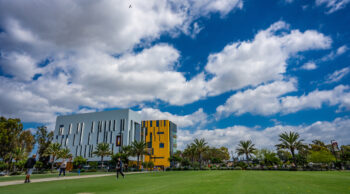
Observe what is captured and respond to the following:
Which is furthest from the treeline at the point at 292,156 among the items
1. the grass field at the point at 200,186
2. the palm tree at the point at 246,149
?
the grass field at the point at 200,186

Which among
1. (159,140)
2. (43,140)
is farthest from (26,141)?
(159,140)

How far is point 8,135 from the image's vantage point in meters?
51.5

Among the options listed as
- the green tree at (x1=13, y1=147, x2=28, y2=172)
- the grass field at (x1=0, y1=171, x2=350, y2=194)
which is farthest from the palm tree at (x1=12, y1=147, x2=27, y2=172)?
the grass field at (x1=0, y1=171, x2=350, y2=194)

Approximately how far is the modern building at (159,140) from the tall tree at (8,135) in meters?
47.2

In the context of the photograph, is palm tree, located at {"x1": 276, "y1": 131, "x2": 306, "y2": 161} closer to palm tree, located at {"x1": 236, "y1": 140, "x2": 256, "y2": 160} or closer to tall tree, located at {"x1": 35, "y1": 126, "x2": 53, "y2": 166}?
palm tree, located at {"x1": 236, "y1": 140, "x2": 256, "y2": 160}

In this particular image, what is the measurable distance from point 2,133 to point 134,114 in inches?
1726

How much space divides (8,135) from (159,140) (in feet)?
177

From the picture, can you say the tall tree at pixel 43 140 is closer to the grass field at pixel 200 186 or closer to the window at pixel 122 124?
the window at pixel 122 124

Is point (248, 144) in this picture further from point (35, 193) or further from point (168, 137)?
point (35, 193)

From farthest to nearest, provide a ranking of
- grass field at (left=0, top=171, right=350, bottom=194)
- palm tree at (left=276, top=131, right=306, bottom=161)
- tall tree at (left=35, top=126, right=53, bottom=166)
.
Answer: tall tree at (left=35, top=126, right=53, bottom=166) → palm tree at (left=276, top=131, right=306, bottom=161) → grass field at (left=0, top=171, right=350, bottom=194)

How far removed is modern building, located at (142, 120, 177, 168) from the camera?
8688cm

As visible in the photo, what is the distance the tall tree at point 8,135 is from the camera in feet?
163

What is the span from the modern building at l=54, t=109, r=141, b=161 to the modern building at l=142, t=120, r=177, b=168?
229 inches

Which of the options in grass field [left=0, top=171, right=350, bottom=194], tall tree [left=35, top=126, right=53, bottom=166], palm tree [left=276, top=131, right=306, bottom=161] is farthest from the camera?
tall tree [left=35, top=126, right=53, bottom=166]
